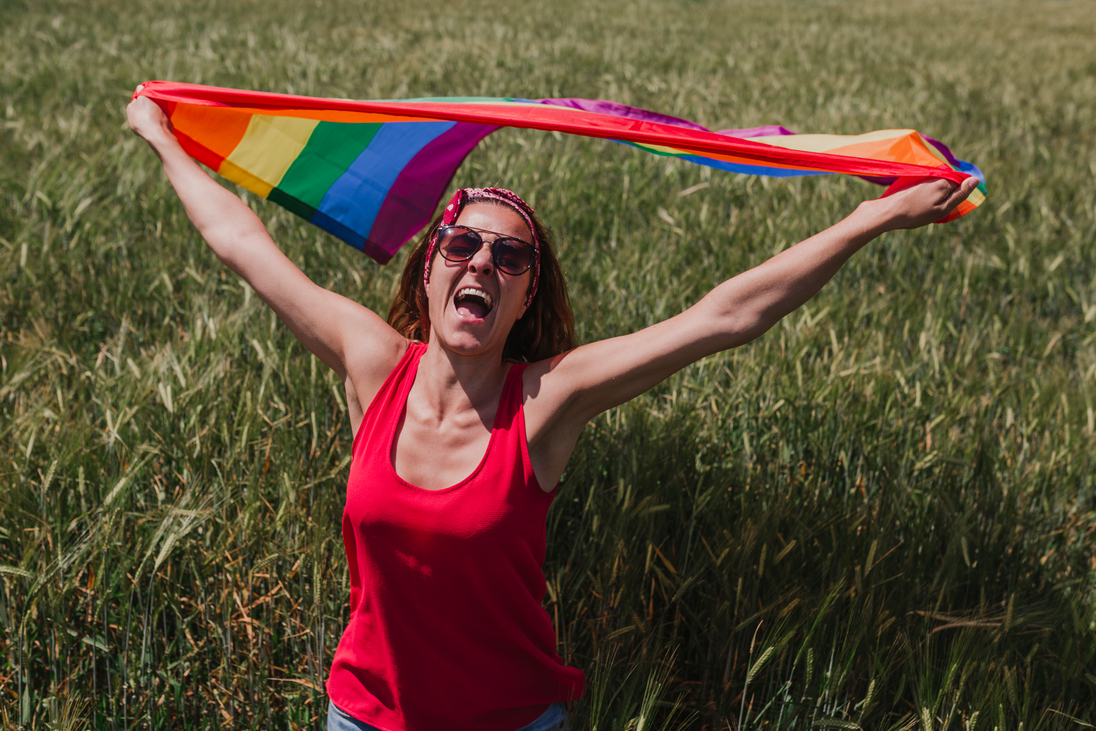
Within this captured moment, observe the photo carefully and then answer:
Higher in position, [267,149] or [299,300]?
[267,149]

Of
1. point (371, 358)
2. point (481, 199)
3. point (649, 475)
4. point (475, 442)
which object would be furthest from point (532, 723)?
point (481, 199)

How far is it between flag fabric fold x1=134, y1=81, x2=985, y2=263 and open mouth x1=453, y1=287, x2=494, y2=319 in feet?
1.85

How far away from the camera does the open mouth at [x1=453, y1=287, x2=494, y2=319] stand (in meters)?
1.30

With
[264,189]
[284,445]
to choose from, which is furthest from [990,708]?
[264,189]

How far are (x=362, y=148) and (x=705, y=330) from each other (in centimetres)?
127

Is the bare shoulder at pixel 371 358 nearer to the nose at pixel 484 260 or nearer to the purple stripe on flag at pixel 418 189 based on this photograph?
the nose at pixel 484 260

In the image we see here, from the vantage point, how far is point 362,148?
2.07 metres

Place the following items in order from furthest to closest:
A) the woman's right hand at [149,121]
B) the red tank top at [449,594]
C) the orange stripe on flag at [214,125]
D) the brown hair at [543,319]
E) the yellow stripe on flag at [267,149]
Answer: the yellow stripe on flag at [267,149] < the orange stripe on flag at [214,125] < the woman's right hand at [149,121] < the brown hair at [543,319] < the red tank top at [449,594]

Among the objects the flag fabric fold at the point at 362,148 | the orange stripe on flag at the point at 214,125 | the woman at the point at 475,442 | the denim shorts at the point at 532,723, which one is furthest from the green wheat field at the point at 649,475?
the orange stripe on flag at the point at 214,125

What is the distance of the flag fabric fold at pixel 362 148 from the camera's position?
5.72 ft

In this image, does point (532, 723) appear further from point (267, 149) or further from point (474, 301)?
point (267, 149)

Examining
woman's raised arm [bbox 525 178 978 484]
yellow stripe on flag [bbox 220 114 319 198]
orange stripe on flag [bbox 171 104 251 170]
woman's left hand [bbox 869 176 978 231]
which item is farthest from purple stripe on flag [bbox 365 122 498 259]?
woman's left hand [bbox 869 176 978 231]

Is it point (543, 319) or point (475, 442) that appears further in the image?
point (543, 319)

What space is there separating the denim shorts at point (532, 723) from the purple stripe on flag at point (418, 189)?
4.14 feet
